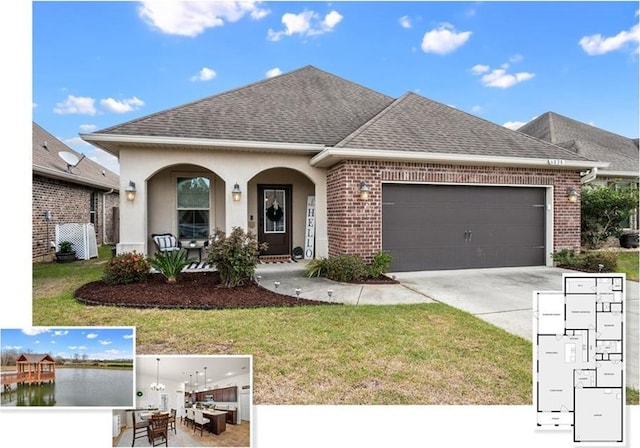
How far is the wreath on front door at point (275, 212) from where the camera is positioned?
359 inches

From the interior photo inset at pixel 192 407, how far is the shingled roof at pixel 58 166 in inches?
261

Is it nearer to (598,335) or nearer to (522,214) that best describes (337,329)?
(598,335)

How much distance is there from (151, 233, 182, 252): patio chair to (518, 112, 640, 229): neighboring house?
11.9 metres

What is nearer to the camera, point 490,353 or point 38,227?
point 490,353

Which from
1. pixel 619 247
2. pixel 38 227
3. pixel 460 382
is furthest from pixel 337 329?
pixel 619 247

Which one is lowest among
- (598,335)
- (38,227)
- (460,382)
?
(460,382)

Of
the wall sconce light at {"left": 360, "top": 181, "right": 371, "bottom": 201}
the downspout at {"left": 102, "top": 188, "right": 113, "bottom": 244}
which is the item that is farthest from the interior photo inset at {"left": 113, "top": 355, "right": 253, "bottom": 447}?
the downspout at {"left": 102, "top": 188, "right": 113, "bottom": 244}

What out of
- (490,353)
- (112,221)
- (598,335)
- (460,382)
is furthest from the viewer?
(112,221)

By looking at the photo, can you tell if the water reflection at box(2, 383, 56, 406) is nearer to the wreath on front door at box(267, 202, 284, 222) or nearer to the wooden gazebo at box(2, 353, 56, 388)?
the wooden gazebo at box(2, 353, 56, 388)

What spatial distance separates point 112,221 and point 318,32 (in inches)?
506

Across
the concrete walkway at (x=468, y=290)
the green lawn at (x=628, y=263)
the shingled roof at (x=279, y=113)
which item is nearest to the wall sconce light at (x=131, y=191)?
the shingled roof at (x=279, y=113)

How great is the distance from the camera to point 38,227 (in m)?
8.55

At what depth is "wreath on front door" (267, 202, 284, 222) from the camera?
912 cm

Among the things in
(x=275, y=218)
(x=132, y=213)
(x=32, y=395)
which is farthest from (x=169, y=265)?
(x=275, y=218)
